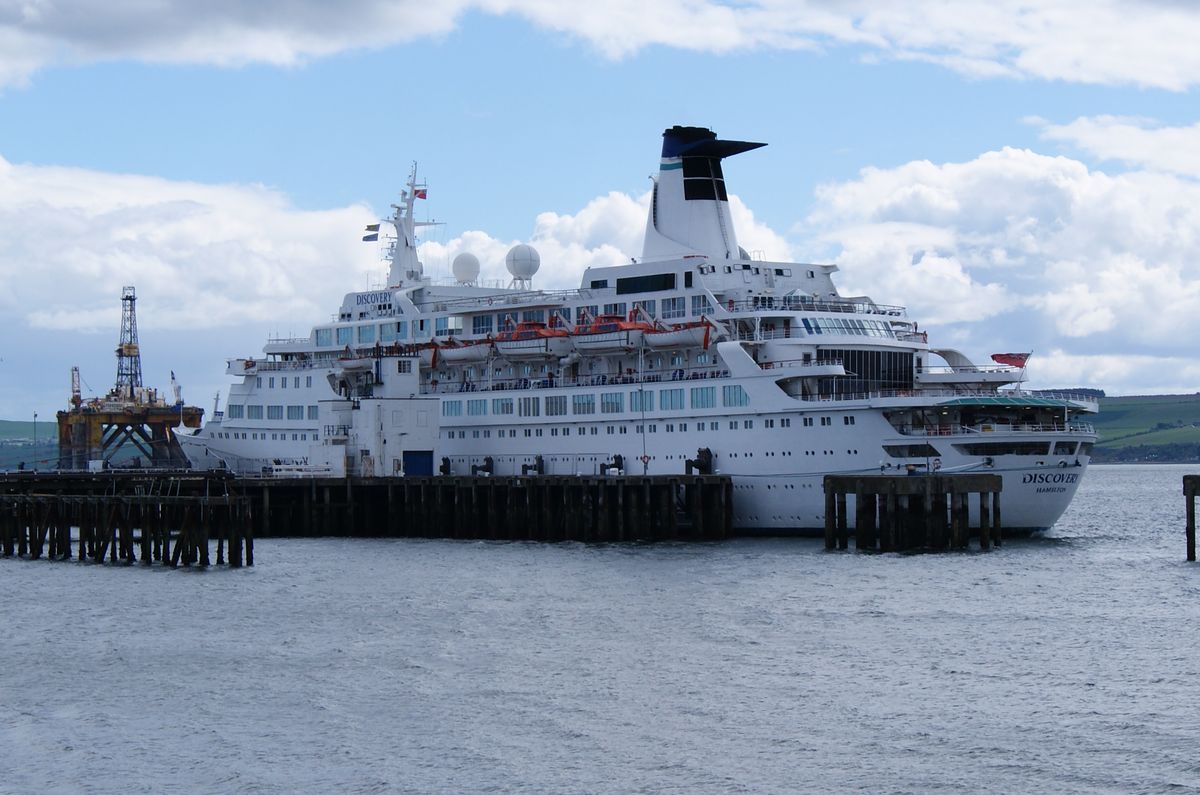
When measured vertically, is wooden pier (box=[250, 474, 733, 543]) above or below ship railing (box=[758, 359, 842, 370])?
below

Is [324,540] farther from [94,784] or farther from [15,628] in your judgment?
[94,784]

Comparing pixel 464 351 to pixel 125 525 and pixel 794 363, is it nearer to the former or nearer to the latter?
pixel 794 363

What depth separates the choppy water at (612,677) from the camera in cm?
2989

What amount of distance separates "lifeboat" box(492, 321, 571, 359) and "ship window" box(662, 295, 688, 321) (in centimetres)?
506

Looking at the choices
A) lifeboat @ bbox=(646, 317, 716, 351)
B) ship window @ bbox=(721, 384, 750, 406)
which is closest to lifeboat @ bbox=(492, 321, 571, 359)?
lifeboat @ bbox=(646, 317, 716, 351)

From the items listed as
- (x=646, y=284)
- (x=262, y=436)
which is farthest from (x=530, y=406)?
(x=262, y=436)

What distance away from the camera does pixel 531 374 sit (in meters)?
82.3

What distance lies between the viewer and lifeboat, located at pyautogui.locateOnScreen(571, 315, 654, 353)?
75.1 metres

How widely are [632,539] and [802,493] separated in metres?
7.22

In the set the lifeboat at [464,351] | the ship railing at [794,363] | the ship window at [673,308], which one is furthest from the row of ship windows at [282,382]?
the ship railing at [794,363]

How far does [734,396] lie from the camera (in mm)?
68688

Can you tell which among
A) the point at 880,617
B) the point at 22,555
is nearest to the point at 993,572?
the point at 880,617

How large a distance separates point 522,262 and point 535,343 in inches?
404

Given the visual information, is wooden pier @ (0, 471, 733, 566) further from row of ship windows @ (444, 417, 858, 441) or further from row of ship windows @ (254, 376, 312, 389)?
row of ship windows @ (254, 376, 312, 389)
